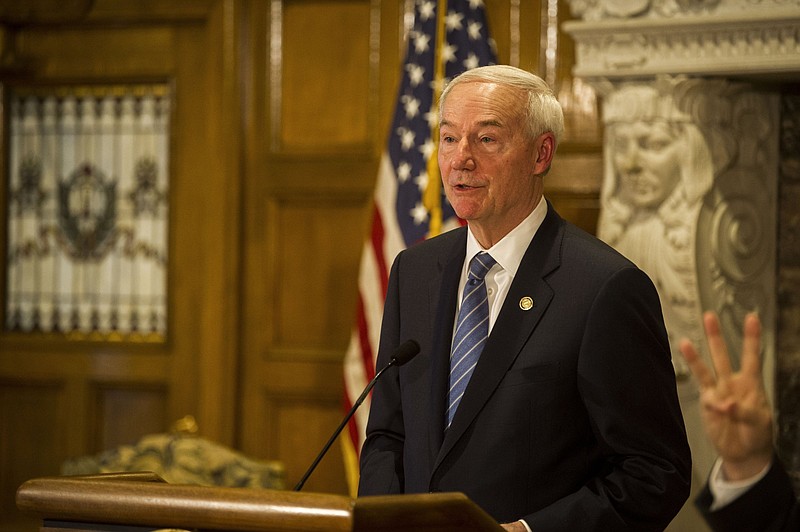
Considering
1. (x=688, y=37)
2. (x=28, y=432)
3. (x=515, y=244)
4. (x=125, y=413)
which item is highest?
(x=688, y=37)

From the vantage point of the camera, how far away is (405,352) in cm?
221

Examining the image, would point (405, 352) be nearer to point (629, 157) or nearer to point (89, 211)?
point (629, 157)

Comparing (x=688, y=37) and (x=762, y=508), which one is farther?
(x=688, y=37)

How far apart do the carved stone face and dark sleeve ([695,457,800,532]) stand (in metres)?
2.27

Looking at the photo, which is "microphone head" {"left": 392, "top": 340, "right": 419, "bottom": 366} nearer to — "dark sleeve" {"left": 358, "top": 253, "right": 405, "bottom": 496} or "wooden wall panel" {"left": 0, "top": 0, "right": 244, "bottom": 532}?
"dark sleeve" {"left": 358, "top": 253, "right": 405, "bottom": 496}

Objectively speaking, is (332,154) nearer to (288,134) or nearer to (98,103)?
(288,134)

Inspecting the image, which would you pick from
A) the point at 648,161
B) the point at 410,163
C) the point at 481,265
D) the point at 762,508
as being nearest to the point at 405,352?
the point at 481,265

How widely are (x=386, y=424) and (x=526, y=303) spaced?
0.42 metres

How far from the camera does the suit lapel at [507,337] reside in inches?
85.3

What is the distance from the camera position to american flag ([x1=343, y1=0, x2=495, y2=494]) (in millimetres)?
4473

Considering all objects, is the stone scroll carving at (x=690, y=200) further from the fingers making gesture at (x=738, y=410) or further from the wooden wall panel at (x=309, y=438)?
the fingers making gesture at (x=738, y=410)

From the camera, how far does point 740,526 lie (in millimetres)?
1780

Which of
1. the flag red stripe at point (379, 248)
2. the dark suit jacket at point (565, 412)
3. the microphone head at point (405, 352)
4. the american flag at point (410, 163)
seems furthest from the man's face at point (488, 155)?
the flag red stripe at point (379, 248)

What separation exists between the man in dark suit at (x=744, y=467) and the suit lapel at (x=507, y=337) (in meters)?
0.34
